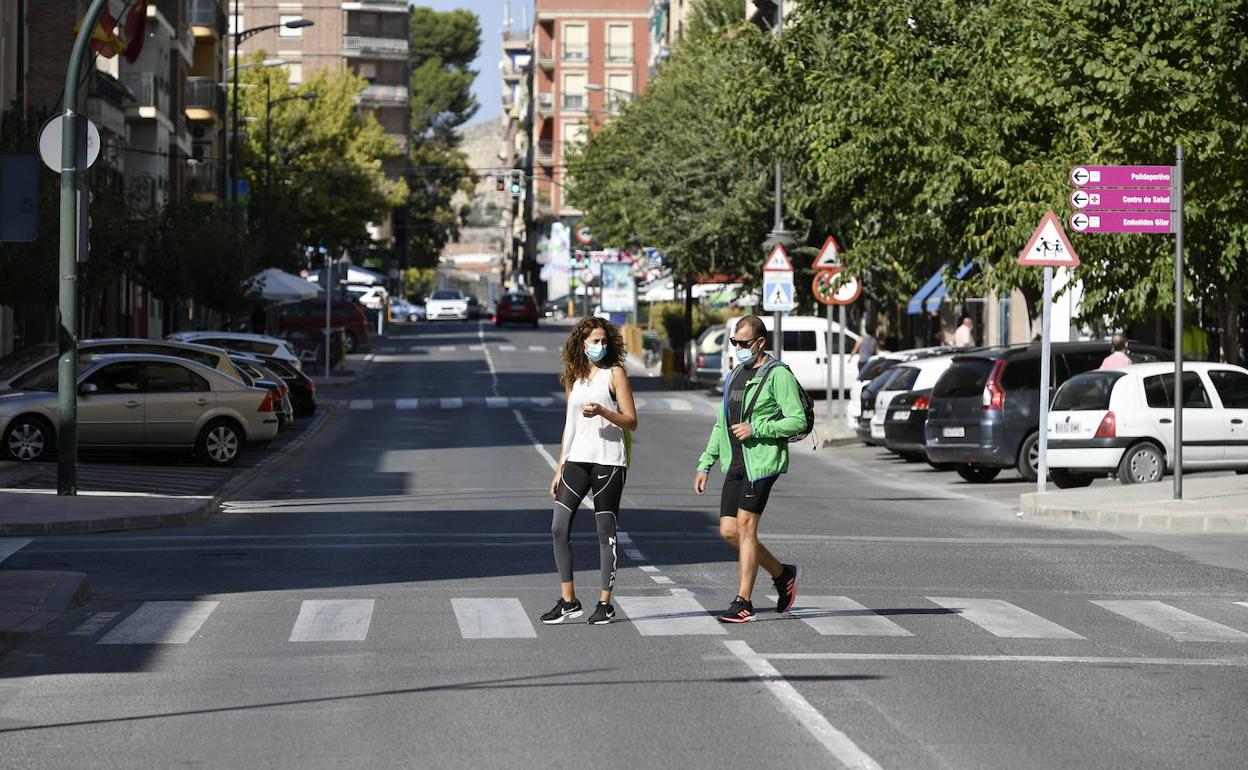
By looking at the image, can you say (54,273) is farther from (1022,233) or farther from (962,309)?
(962,309)

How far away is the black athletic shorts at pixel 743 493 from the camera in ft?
42.1

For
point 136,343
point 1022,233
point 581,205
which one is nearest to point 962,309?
point 1022,233

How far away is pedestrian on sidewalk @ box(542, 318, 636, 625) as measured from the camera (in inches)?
505

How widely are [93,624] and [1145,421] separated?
591 inches

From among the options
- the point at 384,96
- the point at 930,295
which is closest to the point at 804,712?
the point at 930,295

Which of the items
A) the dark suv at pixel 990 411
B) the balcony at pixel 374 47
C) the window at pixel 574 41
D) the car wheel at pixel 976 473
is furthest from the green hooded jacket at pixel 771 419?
the window at pixel 574 41

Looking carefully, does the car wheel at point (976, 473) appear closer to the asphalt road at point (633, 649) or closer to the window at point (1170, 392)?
the window at point (1170, 392)

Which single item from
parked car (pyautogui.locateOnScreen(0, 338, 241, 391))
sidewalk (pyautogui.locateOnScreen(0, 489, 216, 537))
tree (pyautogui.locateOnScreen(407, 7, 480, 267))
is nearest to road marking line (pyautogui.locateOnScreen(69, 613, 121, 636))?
sidewalk (pyautogui.locateOnScreen(0, 489, 216, 537))

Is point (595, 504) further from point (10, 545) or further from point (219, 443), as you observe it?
point (219, 443)

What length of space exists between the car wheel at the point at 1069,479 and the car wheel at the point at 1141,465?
1432 millimetres

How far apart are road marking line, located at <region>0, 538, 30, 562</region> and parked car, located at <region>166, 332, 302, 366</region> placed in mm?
21383

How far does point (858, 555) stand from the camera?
17922mm

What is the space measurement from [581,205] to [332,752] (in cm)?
8043

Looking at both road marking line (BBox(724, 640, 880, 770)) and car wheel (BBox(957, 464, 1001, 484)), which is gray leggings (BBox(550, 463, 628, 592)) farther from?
car wheel (BBox(957, 464, 1001, 484))
